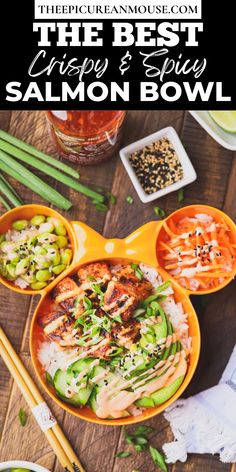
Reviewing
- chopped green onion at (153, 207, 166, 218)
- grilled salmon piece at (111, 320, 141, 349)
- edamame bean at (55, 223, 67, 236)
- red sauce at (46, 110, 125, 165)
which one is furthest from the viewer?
chopped green onion at (153, 207, 166, 218)

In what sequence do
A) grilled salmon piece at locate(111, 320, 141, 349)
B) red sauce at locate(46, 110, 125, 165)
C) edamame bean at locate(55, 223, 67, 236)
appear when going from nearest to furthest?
1. red sauce at locate(46, 110, 125, 165)
2. grilled salmon piece at locate(111, 320, 141, 349)
3. edamame bean at locate(55, 223, 67, 236)

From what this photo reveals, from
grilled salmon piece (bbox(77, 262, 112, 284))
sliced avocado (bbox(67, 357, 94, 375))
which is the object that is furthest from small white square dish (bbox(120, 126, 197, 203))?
sliced avocado (bbox(67, 357, 94, 375))

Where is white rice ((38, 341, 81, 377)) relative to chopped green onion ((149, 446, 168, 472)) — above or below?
above

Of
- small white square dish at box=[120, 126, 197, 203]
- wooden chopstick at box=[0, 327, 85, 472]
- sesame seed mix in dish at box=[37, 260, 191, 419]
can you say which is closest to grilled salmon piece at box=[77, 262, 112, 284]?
sesame seed mix in dish at box=[37, 260, 191, 419]

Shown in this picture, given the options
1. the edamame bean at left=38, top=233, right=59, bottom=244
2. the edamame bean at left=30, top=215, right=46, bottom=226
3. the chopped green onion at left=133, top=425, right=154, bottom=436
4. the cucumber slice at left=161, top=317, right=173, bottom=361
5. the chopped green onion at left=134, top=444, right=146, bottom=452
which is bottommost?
the chopped green onion at left=134, top=444, right=146, bottom=452

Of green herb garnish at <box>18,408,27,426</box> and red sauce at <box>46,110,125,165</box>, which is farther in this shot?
green herb garnish at <box>18,408,27,426</box>

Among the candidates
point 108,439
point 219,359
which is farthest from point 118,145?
point 108,439

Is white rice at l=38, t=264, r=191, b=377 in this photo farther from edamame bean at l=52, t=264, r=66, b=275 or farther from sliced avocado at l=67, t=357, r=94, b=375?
edamame bean at l=52, t=264, r=66, b=275
